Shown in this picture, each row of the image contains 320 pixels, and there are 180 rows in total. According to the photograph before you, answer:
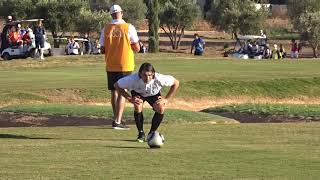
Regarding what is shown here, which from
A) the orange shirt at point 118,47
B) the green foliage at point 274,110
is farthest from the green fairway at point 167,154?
the green foliage at point 274,110

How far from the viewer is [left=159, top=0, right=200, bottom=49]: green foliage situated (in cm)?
7512

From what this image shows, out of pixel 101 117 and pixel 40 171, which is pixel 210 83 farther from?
pixel 40 171

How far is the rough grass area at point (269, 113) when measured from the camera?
18.1m

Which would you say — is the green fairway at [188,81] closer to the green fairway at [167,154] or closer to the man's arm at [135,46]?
the man's arm at [135,46]

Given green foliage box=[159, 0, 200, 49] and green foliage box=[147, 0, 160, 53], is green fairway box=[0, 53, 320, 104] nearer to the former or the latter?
green foliage box=[147, 0, 160, 53]

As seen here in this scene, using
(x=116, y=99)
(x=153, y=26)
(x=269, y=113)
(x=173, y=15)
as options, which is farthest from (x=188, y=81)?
(x=173, y=15)

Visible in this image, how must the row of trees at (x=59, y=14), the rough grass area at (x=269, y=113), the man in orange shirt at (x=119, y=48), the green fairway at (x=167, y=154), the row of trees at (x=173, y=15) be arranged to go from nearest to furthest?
1. the green fairway at (x=167, y=154)
2. the man in orange shirt at (x=119, y=48)
3. the rough grass area at (x=269, y=113)
4. the row of trees at (x=59, y=14)
5. the row of trees at (x=173, y=15)

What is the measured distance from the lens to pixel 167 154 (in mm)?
10320

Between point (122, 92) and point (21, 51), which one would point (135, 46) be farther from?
point (21, 51)

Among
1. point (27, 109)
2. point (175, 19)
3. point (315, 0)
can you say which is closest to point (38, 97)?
point (27, 109)

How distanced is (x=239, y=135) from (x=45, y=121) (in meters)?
5.65

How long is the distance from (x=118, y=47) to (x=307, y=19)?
58046 mm

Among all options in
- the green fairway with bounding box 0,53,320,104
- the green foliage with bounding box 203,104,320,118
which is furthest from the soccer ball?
the green fairway with bounding box 0,53,320,104

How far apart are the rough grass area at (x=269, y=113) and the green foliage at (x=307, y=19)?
43631 millimetres
